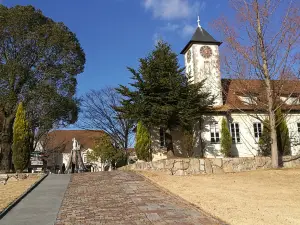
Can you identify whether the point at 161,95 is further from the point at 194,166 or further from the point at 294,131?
the point at 294,131

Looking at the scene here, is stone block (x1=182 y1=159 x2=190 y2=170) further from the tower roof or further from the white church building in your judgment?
the tower roof

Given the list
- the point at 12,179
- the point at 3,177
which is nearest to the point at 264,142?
the point at 12,179

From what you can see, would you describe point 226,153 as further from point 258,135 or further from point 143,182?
point 143,182

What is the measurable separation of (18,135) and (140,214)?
1302 cm

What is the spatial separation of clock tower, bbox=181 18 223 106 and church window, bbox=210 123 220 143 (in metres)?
2.02

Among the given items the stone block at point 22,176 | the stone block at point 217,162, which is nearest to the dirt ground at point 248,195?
the stone block at point 217,162

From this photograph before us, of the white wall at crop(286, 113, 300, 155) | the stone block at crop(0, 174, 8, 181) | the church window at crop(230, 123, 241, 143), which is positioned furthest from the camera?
the white wall at crop(286, 113, 300, 155)

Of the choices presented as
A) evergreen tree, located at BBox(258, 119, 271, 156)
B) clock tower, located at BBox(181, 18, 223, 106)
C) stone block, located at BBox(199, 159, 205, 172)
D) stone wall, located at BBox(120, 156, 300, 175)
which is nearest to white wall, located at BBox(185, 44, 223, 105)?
clock tower, located at BBox(181, 18, 223, 106)

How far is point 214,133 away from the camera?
2456 cm

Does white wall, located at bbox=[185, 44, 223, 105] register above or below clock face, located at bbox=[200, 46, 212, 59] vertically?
below

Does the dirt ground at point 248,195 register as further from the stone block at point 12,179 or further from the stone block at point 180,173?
the stone block at point 12,179

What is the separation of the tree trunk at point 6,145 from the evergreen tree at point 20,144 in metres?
2.62

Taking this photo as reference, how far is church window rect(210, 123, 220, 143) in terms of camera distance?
2444 centimetres

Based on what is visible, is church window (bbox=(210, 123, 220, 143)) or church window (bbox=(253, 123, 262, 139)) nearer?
church window (bbox=(210, 123, 220, 143))
